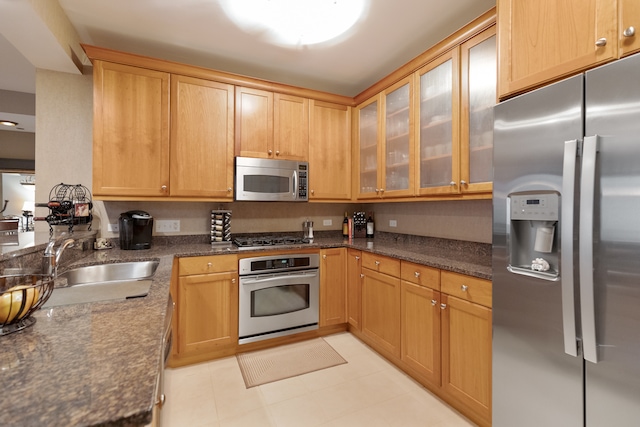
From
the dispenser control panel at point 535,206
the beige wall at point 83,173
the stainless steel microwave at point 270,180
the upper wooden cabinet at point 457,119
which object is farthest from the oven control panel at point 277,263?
the dispenser control panel at point 535,206

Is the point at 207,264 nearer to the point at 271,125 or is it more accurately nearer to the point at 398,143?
the point at 271,125

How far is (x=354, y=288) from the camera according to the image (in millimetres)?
2768

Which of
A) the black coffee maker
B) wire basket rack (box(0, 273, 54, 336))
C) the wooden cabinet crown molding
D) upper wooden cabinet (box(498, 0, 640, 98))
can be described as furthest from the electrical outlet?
upper wooden cabinet (box(498, 0, 640, 98))

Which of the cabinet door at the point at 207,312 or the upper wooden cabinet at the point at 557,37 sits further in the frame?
the cabinet door at the point at 207,312

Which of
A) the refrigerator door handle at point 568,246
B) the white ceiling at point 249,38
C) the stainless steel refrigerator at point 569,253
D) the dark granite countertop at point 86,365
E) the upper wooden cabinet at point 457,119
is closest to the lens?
the dark granite countertop at point 86,365

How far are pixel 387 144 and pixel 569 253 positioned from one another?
70.8 inches

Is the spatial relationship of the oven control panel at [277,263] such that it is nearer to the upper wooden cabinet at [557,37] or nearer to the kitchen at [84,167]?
the kitchen at [84,167]

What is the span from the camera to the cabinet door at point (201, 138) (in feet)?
7.98

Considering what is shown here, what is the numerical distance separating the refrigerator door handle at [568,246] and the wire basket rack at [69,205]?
3053 millimetres

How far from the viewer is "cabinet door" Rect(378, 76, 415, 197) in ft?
7.95

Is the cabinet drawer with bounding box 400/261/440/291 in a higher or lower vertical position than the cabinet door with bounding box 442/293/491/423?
higher

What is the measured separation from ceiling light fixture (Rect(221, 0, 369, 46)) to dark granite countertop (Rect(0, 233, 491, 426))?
185cm

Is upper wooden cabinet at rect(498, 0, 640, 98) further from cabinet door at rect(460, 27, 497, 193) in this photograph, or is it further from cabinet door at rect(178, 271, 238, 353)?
cabinet door at rect(178, 271, 238, 353)

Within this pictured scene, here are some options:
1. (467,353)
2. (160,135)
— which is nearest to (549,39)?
(467,353)
